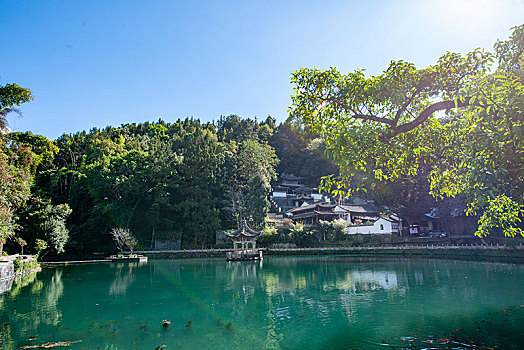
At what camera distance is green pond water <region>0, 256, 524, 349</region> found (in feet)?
21.7

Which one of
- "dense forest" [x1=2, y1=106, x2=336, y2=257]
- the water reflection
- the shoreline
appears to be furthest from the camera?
"dense forest" [x1=2, y1=106, x2=336, y2=257]

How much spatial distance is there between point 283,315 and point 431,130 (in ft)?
20.1

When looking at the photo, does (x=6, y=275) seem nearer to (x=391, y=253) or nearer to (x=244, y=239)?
(x=244, y=239)

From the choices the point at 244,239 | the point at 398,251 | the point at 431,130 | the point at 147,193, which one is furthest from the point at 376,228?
the point at 431,130

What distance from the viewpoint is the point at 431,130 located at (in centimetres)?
568

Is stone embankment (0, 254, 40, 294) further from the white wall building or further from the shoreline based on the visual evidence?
the white wall building

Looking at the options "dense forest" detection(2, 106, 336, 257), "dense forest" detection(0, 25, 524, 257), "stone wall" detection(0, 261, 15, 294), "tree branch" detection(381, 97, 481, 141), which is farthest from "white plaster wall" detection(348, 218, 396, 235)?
"tree branch" detection(381, 97, 481, 141)

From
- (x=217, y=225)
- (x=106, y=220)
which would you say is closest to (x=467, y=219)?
(x=217, y=225)

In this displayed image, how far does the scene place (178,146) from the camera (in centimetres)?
5103

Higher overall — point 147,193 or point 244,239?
point 147,193

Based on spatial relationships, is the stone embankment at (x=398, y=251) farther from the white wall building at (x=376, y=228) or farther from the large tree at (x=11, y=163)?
the large tree at (x=11, y=163)

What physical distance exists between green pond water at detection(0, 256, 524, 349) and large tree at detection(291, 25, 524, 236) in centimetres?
311

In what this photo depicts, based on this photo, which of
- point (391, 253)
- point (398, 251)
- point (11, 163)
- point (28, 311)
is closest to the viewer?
point (28, 311)

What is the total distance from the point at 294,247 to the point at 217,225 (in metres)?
9.47
